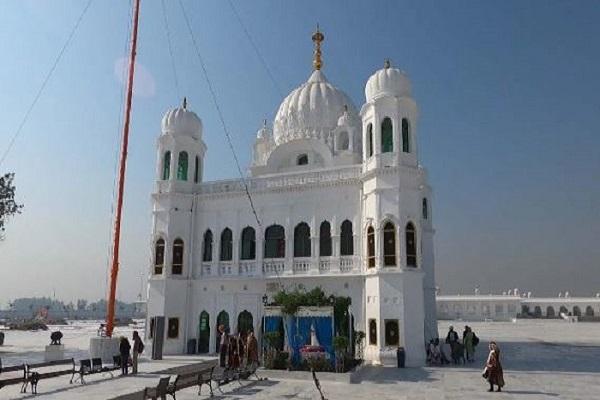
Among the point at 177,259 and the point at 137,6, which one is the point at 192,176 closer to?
the point at 177,259

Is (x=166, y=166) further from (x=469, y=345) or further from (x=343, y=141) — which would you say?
(x=469, y=345)

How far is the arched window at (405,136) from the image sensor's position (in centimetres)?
2270

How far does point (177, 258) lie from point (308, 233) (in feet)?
23.2

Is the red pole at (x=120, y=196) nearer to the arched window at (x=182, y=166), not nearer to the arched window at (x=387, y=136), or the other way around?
the arched window at (x=182, y=166)

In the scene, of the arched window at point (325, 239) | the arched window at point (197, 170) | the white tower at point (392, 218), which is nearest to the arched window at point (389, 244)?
the white tower at point (392, 218)

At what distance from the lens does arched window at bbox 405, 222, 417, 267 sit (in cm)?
2109

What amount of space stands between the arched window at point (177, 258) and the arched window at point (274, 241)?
4.58 metres

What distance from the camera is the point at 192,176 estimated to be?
27.4 meters

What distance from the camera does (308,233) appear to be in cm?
2441

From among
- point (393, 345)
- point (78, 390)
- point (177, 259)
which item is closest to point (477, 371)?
point (393, 345)

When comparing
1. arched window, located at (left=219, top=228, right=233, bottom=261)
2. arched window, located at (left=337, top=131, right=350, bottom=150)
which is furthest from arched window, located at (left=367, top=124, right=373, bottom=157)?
arched window, located at (left=219, top=228, right=233, bottom=261)

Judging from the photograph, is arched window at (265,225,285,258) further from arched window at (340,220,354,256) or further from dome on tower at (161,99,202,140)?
dome on tower at (161,99,202,140)

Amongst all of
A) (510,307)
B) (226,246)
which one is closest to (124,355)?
(226,246)

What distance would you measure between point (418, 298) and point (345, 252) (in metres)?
4.20
